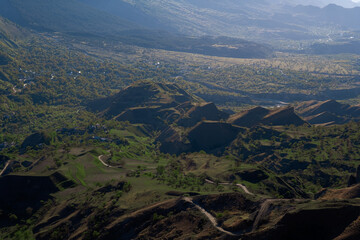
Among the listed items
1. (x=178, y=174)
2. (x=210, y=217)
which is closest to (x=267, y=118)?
(x=178, y=174)

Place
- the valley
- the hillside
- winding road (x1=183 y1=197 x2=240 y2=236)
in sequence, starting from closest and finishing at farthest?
winding road (x1=183 y1=197 x2=240 y2=236) → the valley → the hillside

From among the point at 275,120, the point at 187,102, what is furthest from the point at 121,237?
the point at 187,102

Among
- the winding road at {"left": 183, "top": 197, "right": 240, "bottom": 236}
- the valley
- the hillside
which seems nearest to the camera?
the winding road at {"left": 183, "top": 197, "right": 240, "bottom": 236}

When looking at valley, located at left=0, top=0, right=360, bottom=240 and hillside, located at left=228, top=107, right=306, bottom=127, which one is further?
hillside, located at left=228, top=107, right=306, bottom=127

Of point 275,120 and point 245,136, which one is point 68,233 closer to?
point 245,136

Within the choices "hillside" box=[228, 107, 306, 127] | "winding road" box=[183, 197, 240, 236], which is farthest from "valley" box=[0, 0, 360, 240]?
"hillside" box=[228, 107, 306, 127]

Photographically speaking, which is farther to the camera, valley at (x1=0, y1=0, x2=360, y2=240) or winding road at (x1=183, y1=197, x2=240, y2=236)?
valley at (x1=0, y1=0, x2=360, y2=240)

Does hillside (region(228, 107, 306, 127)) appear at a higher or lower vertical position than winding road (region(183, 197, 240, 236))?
Result: higher

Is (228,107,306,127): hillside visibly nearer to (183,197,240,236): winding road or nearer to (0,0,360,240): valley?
(0,0,360,240): valley

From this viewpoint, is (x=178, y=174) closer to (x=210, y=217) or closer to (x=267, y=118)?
(x=210, y=217)

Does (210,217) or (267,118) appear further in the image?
(267,118)

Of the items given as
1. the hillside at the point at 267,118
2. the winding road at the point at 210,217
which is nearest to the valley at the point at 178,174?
the winding road at the point at 210,217
